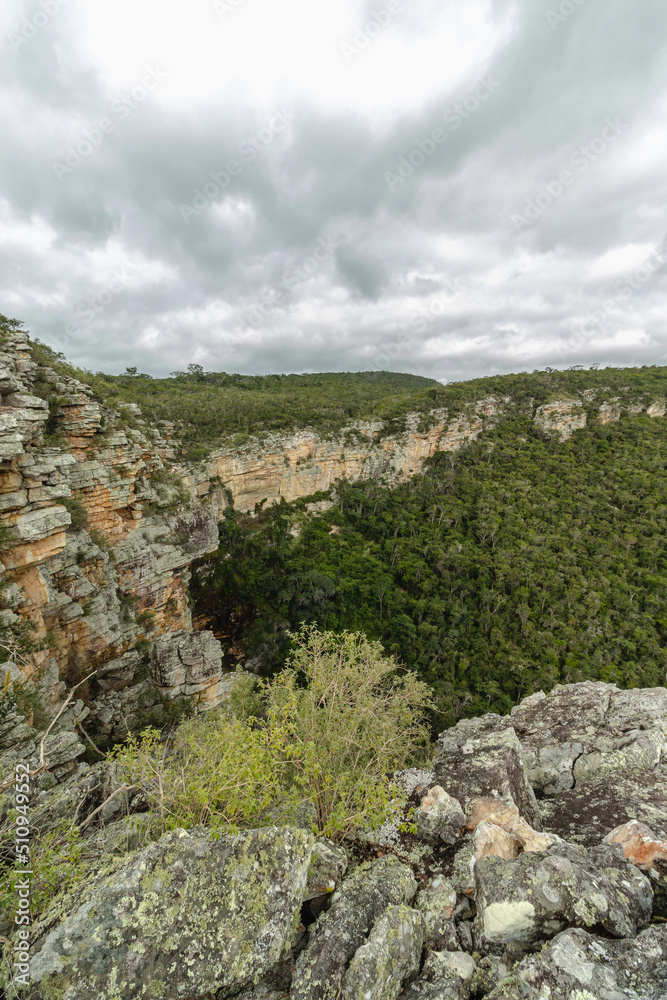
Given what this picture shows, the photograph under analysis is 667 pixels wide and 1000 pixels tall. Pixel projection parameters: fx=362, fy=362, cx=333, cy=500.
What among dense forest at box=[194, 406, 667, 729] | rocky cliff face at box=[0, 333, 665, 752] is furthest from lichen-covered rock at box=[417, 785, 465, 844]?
dense forest at box=[194, 406, 667, 729]

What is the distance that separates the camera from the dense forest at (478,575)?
26156mm

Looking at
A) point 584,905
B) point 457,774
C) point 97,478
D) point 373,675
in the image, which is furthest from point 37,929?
point 97,478

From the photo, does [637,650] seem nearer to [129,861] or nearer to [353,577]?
[353,577]

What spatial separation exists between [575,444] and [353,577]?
35.7 metres

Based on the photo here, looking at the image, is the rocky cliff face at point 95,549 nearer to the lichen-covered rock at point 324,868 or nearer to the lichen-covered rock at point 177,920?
the lichen-covered rock at point 177,920

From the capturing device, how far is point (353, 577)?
108 ft

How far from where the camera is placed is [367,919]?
364 cm

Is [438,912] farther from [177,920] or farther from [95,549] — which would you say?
[95,549]

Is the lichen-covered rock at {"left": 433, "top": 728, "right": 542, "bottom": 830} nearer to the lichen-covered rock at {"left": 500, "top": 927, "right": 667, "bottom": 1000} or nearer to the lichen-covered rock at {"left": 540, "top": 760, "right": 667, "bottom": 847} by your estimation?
the lichen-covered rock at {"left": 540, "top": 760, "right": 667, "bottom": 847}

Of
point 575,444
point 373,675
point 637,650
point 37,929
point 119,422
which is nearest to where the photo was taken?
point 37,929

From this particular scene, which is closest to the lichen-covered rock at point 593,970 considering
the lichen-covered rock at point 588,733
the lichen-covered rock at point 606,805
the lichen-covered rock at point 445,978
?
the lichen-covered rock at point 445,978

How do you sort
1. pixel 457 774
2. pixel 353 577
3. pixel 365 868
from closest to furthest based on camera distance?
pixel 365 868
pixel 457 774
pixel 353 577

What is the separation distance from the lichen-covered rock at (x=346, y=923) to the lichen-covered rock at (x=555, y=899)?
88cm

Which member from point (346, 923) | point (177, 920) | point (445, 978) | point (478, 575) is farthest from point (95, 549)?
point (478, 575)
